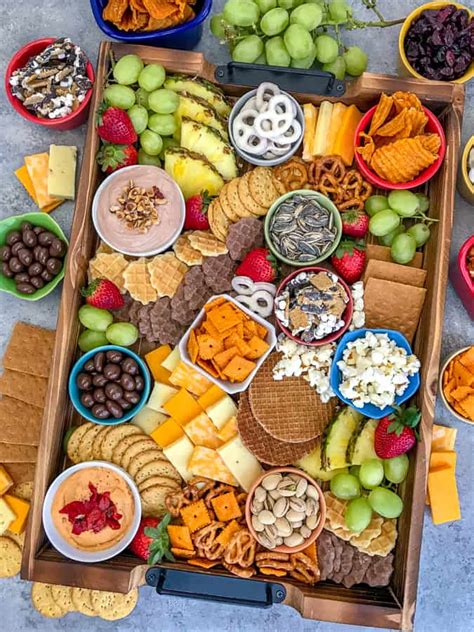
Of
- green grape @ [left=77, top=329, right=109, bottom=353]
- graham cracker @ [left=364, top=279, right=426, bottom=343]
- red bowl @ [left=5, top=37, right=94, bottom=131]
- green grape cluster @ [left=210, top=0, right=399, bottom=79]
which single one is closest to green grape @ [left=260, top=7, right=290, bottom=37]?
green grape cluster @ [left=210, top=0, right=399, bottom=79]

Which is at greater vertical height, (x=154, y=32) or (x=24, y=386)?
(x=154, y=32)

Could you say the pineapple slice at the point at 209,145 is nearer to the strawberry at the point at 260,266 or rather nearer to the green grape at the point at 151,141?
the green grape at the point at 151,141

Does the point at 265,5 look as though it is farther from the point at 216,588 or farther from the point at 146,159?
the point at 216,588

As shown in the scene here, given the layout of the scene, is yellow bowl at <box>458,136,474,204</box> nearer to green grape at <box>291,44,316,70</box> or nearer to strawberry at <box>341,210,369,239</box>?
strawberry at <box>341,210,369,239</box>

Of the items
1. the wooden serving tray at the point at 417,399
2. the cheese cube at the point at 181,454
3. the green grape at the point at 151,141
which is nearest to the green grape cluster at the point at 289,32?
the wooden serving tray at the point at 417,399

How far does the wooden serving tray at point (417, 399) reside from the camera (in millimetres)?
1817

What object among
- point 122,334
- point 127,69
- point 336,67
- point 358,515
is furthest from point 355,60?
point 358,515

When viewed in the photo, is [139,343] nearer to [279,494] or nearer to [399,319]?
[279,494]

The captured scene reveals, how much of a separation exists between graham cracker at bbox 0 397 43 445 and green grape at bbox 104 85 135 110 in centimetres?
98

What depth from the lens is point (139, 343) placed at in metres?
2.09

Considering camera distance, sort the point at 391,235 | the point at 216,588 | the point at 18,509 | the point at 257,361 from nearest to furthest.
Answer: the point at 216,588
the point at 257,361
the point at 391,235
the point at 18,509

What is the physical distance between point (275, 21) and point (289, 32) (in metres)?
0.05

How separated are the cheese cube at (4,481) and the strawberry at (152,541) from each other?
0.47 metres

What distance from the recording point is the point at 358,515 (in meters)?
1.86
